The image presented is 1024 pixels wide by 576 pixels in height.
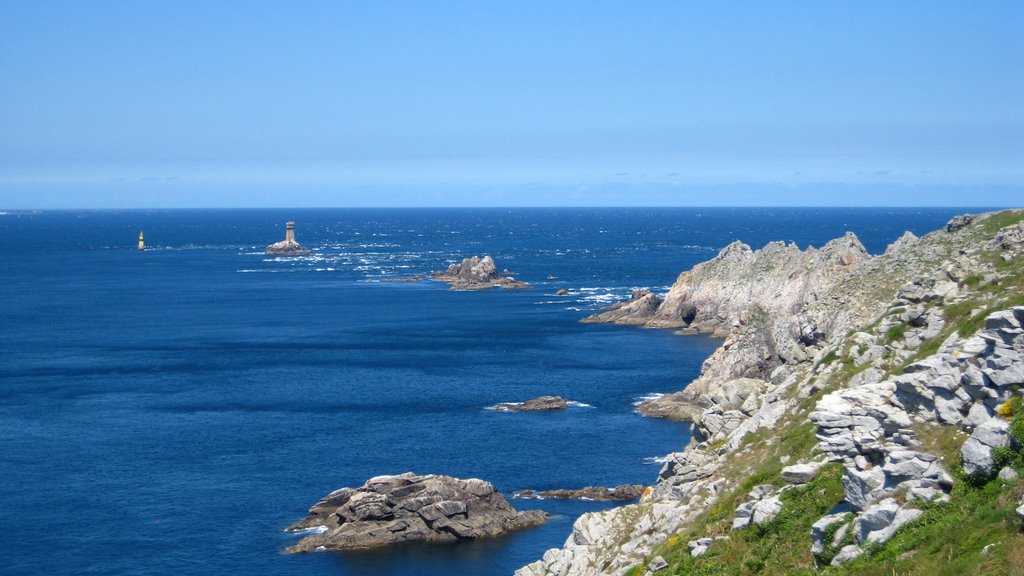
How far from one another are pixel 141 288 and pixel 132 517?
12981cm

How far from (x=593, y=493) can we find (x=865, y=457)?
3507 centimetres

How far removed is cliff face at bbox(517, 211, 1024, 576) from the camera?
867 inches

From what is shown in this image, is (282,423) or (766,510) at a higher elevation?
(766,510)

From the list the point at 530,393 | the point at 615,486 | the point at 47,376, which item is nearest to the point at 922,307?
the point at 615,486

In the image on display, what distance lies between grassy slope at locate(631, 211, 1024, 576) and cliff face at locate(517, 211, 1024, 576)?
4cm

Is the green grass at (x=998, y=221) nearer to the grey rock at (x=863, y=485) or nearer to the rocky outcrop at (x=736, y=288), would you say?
the grey rock at (x=863, y=485)

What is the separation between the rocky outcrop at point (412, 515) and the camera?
2128 inches

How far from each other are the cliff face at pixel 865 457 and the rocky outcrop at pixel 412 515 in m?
16.5

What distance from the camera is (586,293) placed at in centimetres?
16538

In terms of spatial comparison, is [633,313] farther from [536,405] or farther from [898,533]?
[898,533]

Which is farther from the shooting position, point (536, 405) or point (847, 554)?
point (536, 405)

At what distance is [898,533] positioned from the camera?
21844 mm

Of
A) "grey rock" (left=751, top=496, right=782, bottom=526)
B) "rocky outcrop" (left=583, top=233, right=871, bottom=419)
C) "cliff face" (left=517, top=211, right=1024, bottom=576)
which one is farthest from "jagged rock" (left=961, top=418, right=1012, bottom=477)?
"rocky outcrop" (left=583, top=233, right=871, bottom=419)

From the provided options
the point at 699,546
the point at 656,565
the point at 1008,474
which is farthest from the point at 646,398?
the point at 1008,474
